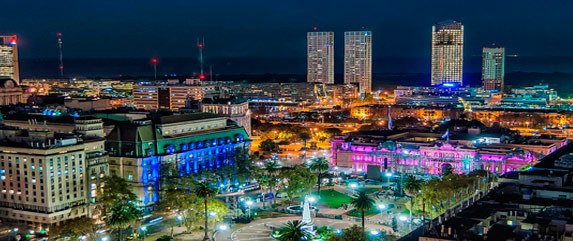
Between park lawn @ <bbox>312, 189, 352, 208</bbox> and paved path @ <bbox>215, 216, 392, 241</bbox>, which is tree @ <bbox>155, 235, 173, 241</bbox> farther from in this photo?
park lawn @ <bbox>312, 189, 352, 208</bbox>

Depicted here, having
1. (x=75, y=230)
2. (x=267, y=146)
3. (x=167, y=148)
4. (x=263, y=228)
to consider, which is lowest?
(x=263, y=228)

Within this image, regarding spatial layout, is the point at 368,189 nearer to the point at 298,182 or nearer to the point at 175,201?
the point at 298,182

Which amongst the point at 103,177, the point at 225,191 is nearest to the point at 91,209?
the point at 103,177

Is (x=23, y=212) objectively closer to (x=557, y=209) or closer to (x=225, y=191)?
(x=225, y=191)

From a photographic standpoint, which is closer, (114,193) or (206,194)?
(206,194)

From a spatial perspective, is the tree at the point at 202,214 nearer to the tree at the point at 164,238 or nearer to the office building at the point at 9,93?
the tree at the point at 164,238

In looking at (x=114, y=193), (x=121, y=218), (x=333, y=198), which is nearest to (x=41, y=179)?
(x=114, y=193)
